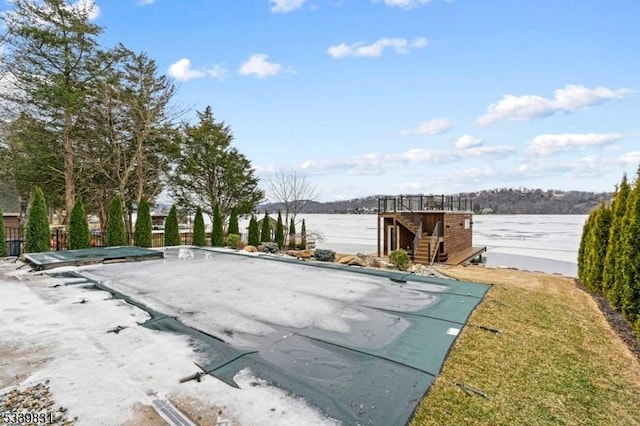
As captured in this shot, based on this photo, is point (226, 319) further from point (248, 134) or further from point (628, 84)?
point (248, 134)

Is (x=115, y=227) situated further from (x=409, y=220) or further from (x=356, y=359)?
(x=409, y=220)

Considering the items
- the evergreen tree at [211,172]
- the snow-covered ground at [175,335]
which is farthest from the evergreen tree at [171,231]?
the evergreen tree at [211,172]

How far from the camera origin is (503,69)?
10.1 m

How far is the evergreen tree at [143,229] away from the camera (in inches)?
439

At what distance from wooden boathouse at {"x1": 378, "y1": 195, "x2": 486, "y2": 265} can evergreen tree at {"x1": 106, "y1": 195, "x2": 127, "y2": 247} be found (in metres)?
10.0

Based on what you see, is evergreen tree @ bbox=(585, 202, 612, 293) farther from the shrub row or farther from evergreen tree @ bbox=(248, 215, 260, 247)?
evergreen tree @ bbox=(248, 215, 260, 247)

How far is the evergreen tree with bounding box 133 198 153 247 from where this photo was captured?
11156mm

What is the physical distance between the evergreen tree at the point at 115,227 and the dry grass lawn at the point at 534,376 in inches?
418

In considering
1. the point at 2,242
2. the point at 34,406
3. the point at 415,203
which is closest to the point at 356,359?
the point at 34,406

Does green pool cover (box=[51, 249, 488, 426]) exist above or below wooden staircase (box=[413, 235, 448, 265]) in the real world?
above

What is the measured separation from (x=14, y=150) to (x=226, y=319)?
16.2 metres

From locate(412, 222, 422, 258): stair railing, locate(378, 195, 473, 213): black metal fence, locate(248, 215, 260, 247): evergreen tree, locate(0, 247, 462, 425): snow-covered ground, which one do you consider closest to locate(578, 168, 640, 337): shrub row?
locate(0, 247, 462, 425): snow-covered ground

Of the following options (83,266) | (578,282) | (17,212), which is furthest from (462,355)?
(17,212)

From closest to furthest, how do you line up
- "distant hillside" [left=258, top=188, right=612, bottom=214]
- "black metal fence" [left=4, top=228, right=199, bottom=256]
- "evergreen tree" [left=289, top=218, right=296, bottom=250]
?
"black metal fence" [left=4, top=228, right=199, bottom=256] < "evergreen tree" [left=289, top=218, right=296, bottom=250] < "distant hillside" [left=258, top=188, right=612, bottom=214]
